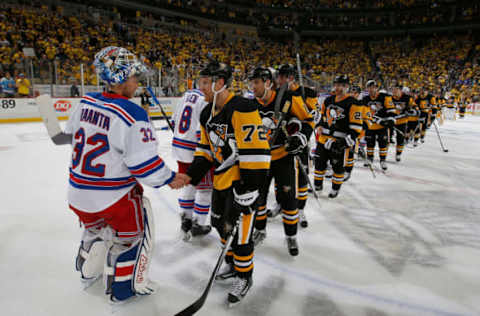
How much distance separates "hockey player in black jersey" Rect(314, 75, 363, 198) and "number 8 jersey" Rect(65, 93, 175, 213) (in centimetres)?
323

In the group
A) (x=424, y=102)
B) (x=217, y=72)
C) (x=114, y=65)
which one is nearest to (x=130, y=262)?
(x=114, y=65)

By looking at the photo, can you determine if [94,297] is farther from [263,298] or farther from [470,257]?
[470,257]

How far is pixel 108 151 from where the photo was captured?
201 cm

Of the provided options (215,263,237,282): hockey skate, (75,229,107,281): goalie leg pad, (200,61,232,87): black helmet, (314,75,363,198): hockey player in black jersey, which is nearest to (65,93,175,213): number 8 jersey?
(75,229,107,281): goalie leg pad

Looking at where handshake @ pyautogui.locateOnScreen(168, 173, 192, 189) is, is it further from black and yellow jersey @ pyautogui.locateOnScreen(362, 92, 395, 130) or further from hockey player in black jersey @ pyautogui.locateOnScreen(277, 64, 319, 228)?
black and yellow jersey @ pyautogui.locateOnScreen(362, 92, 395, 130)

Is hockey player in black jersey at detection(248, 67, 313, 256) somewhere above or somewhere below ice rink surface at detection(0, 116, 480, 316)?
above

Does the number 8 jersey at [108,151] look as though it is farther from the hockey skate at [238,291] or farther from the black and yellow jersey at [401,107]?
the black and yellow jersey at [401,107]

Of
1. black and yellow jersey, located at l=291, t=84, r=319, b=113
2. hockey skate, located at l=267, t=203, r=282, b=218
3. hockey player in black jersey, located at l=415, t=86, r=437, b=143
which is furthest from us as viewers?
hockey player in black jersey, located at l=415, t=86, r=437, b=143

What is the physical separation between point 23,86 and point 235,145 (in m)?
12.4

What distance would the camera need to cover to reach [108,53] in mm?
2068

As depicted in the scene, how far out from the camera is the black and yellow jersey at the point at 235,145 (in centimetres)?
214

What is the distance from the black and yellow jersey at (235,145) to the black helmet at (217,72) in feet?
0.47

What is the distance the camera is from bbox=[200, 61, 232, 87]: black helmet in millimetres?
2287

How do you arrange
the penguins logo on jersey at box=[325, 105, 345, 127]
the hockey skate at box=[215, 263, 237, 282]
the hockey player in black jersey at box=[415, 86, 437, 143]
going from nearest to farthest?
the hockey skate at box=[215, 263, 237, 282], the penguins logo on jersey at box=[325, 105, 345, 127], the hockey player in black jersey at box=[415, 86, 437, 143]
